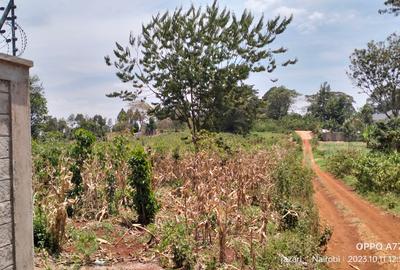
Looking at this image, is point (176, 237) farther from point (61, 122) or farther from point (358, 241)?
point (61, 122)

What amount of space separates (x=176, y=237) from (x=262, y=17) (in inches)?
475

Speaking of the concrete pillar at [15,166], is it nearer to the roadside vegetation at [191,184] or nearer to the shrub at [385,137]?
the roadside vegetation at [191,184]

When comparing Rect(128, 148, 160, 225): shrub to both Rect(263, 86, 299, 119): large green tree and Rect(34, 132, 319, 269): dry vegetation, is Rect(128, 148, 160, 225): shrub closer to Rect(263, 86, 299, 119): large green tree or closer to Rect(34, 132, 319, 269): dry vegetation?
Rect(34, 132, 319, 269): dry vegetation

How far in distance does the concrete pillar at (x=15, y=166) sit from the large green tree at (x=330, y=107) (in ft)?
178

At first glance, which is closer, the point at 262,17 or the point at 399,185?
the point at 399,185

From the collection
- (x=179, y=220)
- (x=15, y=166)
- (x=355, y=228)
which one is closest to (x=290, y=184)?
(x=355, y=228)

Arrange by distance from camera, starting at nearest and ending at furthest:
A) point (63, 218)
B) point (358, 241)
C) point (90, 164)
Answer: point (63, 218), point (90, 164), point (358, 241)

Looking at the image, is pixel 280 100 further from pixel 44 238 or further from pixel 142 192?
pixel 44 238

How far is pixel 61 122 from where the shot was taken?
53062 millimetres

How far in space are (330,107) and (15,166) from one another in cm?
6368

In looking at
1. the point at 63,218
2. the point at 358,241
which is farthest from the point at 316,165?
the point at 63,218

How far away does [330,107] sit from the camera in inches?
2480

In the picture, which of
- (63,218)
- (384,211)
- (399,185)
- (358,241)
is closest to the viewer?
(63,218)

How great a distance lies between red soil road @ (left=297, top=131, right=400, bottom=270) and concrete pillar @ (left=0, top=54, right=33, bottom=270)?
5109mm
